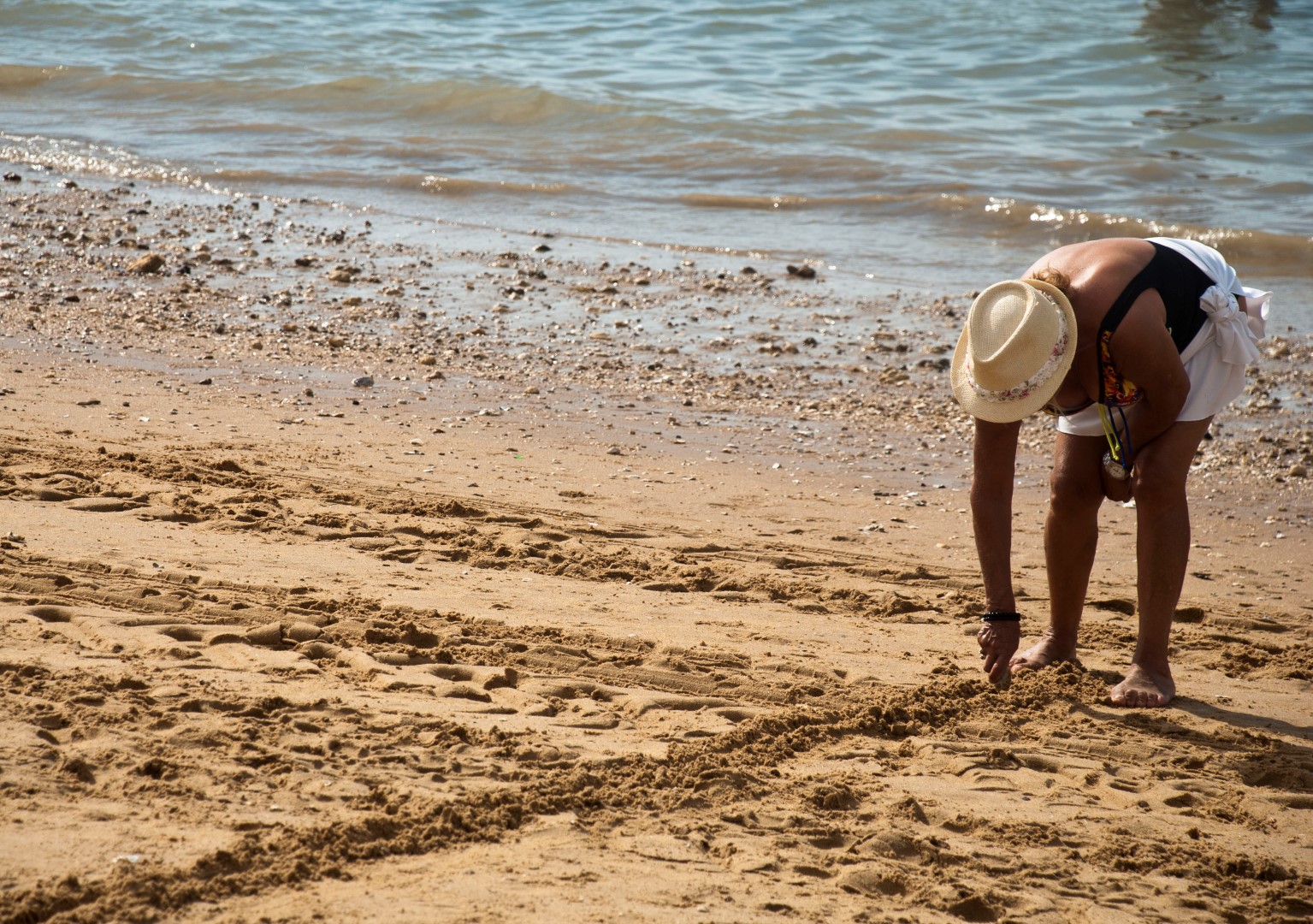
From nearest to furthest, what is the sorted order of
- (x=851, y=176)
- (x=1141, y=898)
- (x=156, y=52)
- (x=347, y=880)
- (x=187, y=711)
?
(x=347, y=880), (x=1141, y=898), (x=187, y=711), (x=851, y=176), (x=156, y=52)

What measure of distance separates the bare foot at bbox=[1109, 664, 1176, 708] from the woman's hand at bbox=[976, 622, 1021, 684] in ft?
1.04

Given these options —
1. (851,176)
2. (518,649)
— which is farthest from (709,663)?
(851,176)

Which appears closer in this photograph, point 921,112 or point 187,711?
point 187,711

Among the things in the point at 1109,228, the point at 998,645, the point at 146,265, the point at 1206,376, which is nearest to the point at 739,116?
the point at 1109,228

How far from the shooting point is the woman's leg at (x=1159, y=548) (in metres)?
3.43

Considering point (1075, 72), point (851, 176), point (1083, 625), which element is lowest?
point (1083, 625)

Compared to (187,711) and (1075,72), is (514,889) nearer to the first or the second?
(187,711)

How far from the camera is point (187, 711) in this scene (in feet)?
9.78

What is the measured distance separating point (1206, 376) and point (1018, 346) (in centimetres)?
65

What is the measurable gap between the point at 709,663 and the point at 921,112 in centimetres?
1116

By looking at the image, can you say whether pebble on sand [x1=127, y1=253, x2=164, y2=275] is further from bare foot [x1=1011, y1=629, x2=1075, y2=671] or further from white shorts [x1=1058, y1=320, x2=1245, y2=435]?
white shorts [x1=1058, y1=320, x2=1245, y2=435]

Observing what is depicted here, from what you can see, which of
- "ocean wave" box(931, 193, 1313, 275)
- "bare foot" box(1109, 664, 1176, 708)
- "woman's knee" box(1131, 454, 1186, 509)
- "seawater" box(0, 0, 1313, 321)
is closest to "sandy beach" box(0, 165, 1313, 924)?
"bare foot" box(1109, 664, 1176, 708)

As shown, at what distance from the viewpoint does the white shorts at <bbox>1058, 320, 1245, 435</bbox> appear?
11.3 feet

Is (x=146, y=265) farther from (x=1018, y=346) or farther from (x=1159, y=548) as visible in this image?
(x=1159, y=548)
